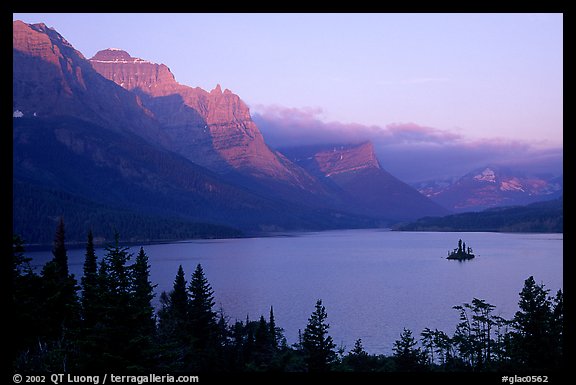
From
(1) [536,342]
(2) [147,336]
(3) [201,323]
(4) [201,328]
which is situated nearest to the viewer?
(2) [147,336]

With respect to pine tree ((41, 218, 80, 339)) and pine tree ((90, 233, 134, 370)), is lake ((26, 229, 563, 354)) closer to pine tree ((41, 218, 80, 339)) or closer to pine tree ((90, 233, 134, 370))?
pine tree ((41, 218, 80, 339))

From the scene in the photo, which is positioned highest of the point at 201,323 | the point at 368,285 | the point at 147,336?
the point at 147,336

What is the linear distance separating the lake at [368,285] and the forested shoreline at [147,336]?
964 centimetres

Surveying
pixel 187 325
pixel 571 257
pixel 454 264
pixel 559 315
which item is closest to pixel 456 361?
pixel 559 315

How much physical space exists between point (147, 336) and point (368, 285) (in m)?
91.9

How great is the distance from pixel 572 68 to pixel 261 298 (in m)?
84.8

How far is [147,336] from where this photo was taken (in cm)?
1423

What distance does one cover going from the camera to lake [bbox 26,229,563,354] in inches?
2596

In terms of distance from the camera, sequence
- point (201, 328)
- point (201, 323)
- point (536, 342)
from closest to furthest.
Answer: point (536, 342) < point (201, 328) < point (201, 323)

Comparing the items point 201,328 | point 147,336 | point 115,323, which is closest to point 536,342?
point 147,336

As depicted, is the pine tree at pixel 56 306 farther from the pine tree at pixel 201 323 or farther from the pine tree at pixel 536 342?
the pine tree at pixel 536 342

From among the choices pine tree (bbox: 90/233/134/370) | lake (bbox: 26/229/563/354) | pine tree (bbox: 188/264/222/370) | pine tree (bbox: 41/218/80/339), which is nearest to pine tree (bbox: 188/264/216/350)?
pine tree (bbox: 188/264/222/370)

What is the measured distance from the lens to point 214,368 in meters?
34.9

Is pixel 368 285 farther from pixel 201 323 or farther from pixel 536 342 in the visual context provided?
pixel 536 342
